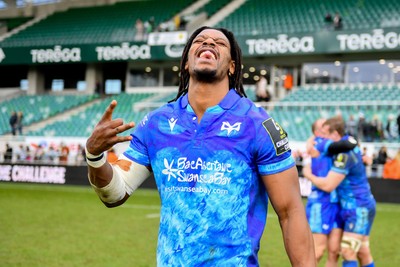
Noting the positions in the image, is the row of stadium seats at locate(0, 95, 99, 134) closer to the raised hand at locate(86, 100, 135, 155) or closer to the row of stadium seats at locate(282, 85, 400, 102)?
the row of stadium seats at locate(282, 85, 400, 102)

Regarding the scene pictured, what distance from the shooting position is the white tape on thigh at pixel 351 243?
20.2 feet

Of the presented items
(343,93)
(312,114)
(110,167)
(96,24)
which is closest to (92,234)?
(110,167)

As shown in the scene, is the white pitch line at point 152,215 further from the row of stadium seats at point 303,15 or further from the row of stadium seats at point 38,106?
the row of stadium seats at point 38,106

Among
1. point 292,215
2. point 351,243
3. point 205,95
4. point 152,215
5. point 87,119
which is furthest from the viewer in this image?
point 87,119

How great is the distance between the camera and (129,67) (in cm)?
3631

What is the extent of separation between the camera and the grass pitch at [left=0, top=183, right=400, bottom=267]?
811cm

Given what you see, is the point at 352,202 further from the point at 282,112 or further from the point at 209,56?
the point at 282,112

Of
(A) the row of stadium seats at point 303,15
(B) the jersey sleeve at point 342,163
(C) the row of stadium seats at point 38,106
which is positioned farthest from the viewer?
(C) the row of stadium seats at point 38,106

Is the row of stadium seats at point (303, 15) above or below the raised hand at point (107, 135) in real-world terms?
below

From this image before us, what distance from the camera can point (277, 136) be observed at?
2762 millimetres

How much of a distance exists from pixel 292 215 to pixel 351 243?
3.66 m

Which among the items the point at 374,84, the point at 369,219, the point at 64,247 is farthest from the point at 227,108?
the point at 374,84

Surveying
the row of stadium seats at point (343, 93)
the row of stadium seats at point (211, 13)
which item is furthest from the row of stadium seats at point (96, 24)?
the row of stadium seats at point (343, 93)

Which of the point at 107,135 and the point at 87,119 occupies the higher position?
the point at 107,135
